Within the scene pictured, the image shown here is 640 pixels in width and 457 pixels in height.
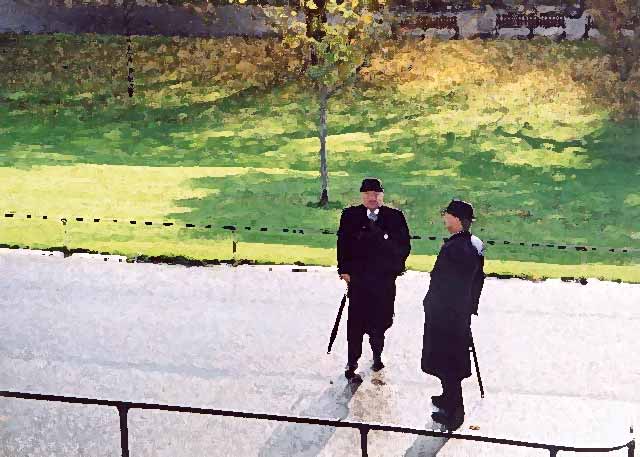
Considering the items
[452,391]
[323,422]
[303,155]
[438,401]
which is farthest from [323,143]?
[323,422]

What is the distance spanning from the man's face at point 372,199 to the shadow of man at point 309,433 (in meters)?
1.51

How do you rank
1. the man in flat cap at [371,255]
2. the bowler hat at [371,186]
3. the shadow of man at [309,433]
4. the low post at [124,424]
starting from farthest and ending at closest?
the man in flat cap at [371,255]
the bowler hat at [371,186]
the shadow of man at [309,433]
the low post at [124,424]

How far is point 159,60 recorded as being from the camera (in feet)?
80.2

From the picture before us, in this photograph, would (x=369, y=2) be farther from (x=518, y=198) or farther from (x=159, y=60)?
(x=159, y=60)

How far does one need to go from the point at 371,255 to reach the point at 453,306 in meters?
0.96

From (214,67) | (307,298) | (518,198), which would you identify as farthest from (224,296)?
(214,67)

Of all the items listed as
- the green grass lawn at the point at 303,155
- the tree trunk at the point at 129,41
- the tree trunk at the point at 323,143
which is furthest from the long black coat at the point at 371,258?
the tree trunk at the point at 129,41

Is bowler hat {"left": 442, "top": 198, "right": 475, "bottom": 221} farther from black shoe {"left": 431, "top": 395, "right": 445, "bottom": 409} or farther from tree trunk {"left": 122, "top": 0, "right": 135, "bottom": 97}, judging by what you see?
tree trunk {"left": 122, "top": 0, "right": 135, "bottom": 97}

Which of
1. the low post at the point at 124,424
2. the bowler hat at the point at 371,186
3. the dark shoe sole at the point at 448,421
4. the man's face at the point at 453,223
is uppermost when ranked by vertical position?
the bowler hat at the point at 371,186

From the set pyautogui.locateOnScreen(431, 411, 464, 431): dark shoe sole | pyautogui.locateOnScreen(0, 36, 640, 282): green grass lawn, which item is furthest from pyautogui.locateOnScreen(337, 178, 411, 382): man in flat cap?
pyautogui.locateOnScreen(0, 36, 640, 282): green grass lawn

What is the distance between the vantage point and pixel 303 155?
784 inches

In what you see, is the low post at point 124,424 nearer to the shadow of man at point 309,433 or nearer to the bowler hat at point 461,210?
the shadow of man at point 309,433

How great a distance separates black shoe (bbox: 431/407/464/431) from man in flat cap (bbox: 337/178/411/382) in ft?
3.08

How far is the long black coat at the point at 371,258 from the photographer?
750 centimetres
